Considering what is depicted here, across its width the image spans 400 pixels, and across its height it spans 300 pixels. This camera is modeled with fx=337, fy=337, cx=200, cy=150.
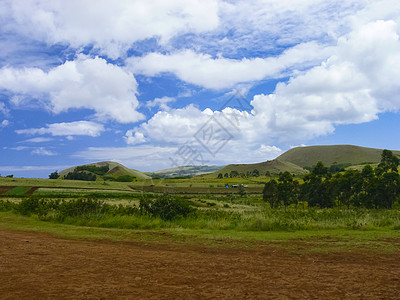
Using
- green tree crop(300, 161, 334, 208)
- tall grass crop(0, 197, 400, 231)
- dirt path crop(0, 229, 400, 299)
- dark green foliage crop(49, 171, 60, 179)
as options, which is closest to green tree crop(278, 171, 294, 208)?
green tree crop(300, 161, 334, 208)

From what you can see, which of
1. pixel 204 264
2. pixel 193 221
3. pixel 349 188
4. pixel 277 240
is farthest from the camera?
pixel 349 188

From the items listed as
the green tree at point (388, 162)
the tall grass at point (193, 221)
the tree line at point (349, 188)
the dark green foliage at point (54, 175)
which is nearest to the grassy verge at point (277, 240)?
the tall grass at point (193, 221)

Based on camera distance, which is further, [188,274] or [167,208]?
[167,208]

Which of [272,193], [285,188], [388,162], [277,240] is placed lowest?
[272,193]

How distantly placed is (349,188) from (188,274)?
44.6m

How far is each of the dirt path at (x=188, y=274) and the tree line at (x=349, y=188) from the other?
37.6m

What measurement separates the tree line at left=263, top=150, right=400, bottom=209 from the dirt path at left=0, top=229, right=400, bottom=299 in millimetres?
37551

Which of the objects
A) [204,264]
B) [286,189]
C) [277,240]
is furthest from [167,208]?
[286,189]

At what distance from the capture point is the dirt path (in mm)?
6027

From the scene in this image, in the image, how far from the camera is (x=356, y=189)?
151ft

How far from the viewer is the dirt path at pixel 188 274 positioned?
603 centimetres

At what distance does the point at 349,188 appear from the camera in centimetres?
4662

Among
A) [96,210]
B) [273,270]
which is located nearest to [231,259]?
[273,270]

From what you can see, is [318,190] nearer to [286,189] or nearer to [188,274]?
[286,189]
